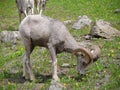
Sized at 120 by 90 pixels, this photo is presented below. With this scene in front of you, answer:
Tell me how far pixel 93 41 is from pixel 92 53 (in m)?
5.08

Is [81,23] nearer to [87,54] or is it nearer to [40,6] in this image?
[40,6]

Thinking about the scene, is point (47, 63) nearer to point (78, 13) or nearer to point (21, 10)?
point (21, 10)

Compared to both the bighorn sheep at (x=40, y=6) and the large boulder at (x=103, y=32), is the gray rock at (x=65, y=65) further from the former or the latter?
the bighorn sheep at (x=40, y=6)

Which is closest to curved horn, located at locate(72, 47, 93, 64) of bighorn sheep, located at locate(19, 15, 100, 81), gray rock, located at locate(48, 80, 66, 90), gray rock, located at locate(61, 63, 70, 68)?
bighorn sheep, located at locate(19, 15, 100, 81)

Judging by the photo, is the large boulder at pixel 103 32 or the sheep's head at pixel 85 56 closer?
the sheep's head at pixel 85 56

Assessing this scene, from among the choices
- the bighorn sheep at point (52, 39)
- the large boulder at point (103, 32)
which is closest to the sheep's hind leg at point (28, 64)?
the bighorn sheep at point (52, 39)

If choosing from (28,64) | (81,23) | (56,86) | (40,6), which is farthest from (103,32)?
(40,6)

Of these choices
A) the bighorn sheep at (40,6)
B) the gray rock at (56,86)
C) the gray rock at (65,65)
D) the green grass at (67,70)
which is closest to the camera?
the gray rock at (56,86)

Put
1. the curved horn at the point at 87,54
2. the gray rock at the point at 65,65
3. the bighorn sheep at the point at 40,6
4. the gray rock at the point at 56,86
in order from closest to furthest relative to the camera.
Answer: the gray rock at the point at 56,86, the curved horn at the point at 87,54, the gray rock at the point at 65,65, the bighorn sheep at the point at 40,6

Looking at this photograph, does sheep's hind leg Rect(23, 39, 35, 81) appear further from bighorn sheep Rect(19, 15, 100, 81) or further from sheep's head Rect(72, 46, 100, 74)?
sheep's head Rect(72, 46, 100, 74)

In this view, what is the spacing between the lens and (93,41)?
16.4 meters

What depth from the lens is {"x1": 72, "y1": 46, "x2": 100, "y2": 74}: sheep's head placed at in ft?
36.7

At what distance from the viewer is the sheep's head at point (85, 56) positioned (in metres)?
11.2

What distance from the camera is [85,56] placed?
1127cm
